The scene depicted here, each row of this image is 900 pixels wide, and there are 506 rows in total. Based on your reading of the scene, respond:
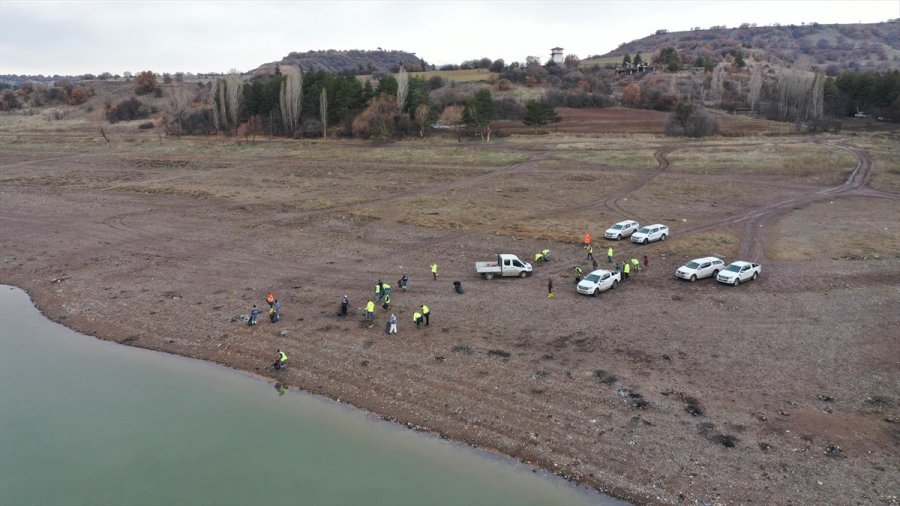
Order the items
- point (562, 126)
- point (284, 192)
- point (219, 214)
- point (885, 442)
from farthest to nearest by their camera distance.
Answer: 1. point (562, 126)
2. point (284, 192)
3. point (219, 214)
4. point (885, 442)

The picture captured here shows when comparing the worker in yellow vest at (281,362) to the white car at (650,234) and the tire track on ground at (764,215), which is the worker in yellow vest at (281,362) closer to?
the white car at (650,234)

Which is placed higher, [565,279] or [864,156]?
[864,156]

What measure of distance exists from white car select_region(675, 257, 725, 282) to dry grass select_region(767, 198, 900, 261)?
658cm

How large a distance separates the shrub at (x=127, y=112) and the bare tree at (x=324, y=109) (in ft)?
202

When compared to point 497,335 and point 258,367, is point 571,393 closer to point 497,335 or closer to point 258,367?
point 497,335

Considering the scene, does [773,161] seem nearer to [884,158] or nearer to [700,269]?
[884,158]

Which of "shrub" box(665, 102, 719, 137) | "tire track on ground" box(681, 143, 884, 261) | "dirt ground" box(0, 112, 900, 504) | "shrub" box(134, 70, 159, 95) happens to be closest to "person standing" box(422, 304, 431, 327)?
"dirt ground" box(0, 112, 900, 504)

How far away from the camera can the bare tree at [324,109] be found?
101 m

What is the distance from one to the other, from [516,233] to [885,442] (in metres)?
28.5

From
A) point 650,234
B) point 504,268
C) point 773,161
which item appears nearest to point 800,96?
point 773,161

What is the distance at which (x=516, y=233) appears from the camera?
4562 cm

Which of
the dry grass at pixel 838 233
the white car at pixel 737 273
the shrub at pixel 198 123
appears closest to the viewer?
the white car at pixel 737 273

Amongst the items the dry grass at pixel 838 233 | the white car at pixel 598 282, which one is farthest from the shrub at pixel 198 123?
the dry grass at pixel 838 233

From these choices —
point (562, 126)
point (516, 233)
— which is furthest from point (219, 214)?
point (562, 126)
